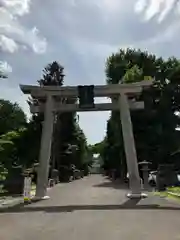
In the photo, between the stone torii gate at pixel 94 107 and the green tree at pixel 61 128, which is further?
the green tree at pixel 61 128

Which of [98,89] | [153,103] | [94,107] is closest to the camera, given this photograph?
[98,89]

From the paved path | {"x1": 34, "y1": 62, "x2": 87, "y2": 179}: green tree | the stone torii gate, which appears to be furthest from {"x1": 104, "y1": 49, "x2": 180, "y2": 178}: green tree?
the paved path

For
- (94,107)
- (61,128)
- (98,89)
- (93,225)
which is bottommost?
(93,225)

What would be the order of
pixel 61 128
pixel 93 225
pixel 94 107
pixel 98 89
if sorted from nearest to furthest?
pixel 93 225
pixel 98 89
pixel 94 107
pixel 61 128

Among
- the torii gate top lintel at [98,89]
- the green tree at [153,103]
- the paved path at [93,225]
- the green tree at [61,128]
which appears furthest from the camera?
the green tree at [61,128]

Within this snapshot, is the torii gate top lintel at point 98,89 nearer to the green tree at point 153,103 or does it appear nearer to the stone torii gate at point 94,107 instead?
the stone torii gate at point 94,107

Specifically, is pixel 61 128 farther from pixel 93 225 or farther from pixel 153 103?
pixel 93 225

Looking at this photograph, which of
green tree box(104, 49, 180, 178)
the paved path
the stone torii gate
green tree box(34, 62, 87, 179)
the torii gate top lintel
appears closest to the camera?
the paved path

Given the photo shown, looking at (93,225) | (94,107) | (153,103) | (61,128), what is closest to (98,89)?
(94,107)

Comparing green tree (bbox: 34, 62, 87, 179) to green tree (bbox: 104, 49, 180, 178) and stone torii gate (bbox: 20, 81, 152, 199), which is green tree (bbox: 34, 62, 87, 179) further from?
stone torii gate (bbox: 20, 81, 152, 199)

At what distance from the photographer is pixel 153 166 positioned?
1407 inches

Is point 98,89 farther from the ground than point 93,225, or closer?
farther from the ground

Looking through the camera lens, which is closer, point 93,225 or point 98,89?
point 93,225

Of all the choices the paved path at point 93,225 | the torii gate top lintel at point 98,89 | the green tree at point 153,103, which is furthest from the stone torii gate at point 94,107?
the green tree at point 153,103
